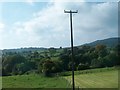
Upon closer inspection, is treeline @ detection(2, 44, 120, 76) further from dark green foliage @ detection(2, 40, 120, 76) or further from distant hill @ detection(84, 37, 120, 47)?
distant hill @ detection(84, 37, 120, 47)

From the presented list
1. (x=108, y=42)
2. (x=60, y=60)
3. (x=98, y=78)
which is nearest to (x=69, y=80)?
(x=60, y=60)

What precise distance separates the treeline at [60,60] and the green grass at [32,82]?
28cm

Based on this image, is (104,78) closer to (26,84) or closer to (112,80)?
(112,80)

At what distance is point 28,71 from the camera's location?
46.8 ft

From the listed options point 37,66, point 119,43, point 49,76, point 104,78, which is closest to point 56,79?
point 49,76

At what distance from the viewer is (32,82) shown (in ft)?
47.1

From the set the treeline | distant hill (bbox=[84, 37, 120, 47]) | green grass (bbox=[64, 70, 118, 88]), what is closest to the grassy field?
green grass (bbox=[64, 70, 118, 88])

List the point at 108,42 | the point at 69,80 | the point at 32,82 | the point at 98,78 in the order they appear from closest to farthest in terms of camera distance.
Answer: the point at 69,80, the point at 32,82, the point at 108,42, the point at 98,78

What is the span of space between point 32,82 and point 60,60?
1.72m

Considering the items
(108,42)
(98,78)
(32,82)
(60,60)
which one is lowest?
(32,82)

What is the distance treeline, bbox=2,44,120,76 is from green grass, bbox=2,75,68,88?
275mm

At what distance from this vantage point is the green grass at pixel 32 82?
1322 cm

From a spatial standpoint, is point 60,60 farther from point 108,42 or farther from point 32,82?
point 108,42

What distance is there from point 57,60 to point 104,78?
2.69 meters
